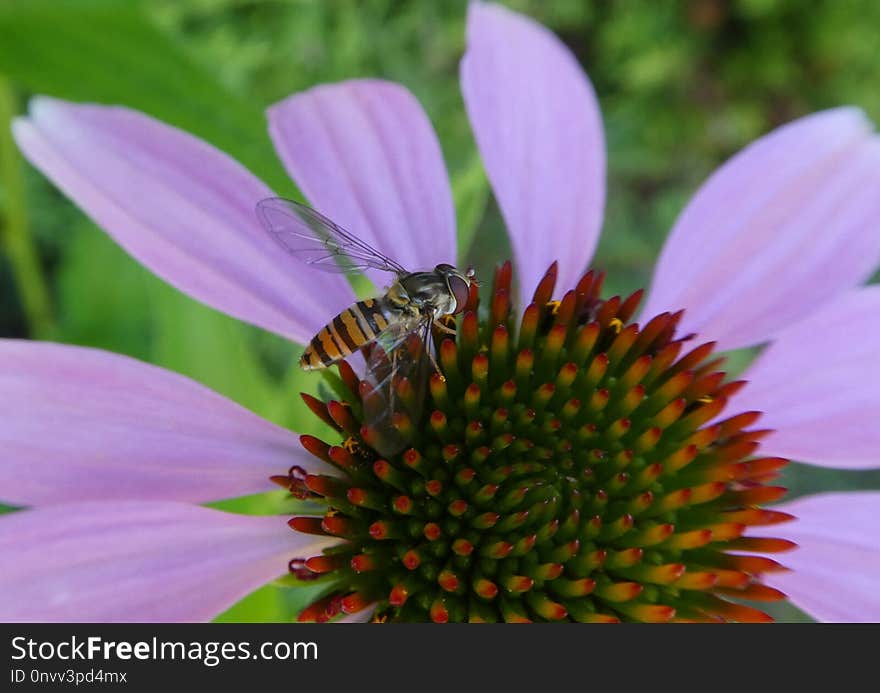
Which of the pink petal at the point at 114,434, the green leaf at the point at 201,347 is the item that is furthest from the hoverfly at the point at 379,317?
the green leaf at the point at 201,347

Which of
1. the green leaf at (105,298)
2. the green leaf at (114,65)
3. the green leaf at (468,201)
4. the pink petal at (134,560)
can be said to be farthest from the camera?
the green leaf at (105,298)

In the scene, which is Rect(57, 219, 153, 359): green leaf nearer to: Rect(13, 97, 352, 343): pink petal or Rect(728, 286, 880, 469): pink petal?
Rect(13, 97, 352, 343): pink petal

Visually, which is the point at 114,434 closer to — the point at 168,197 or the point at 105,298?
the point at 168,197

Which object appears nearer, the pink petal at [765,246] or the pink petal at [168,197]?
the pink petal at [168,197]

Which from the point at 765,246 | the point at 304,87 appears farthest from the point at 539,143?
the point at 304,87

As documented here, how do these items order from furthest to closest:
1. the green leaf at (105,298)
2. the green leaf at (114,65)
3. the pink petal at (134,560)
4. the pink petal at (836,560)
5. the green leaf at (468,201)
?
the green leaf at (105,298)
the green leaf at (468,201)
the pink petal at (836,560)
the green leaf at (114,65)
the pink petal at (134,560)

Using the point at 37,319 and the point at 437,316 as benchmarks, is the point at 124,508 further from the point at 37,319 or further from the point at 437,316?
the point at 37,319

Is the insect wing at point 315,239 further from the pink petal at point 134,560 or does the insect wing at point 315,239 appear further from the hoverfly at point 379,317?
the pink petal at point 134,560
